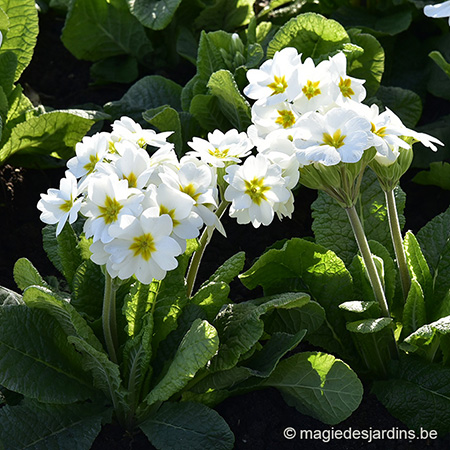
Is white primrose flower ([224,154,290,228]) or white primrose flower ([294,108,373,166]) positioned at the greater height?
white primrose flower ([294,108,373,166])

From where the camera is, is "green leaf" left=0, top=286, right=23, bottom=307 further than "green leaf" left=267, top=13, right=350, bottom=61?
No

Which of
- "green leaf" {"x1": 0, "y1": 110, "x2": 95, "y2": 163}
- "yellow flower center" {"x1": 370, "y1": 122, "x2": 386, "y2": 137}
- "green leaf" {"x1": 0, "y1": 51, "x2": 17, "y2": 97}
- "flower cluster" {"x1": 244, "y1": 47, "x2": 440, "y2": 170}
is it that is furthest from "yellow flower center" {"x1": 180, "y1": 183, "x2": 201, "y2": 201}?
"green leaf" {"x1": 0, "y1": 51, "x2": 17, "y2": 97}

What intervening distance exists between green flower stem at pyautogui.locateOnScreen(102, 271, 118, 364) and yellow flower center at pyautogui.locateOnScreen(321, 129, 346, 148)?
59cm

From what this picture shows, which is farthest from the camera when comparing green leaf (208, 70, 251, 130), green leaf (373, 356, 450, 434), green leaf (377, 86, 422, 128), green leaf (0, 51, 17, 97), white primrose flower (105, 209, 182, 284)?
green leaf (377, 86, 422, 128)

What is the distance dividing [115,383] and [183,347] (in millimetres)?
223

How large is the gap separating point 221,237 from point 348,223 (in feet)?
1.99

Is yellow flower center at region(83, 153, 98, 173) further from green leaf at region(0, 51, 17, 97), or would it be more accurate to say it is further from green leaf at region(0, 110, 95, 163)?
green leaf at region(0, 51, 17, 97)

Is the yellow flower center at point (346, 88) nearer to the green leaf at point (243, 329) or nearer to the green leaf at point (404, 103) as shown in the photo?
the green leaf at point (243, 329)

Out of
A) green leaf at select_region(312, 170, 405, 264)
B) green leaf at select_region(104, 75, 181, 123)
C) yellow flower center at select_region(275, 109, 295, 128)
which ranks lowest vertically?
green leaf at select_region(104, 75, 181, 123)

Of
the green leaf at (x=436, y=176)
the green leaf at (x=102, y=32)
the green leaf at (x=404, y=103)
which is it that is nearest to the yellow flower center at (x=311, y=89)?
the green leaf at (x=436, y=176)

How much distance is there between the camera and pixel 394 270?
209 cm

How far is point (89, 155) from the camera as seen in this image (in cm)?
172

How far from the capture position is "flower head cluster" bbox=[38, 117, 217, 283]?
1.50m

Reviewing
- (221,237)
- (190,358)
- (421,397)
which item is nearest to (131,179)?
(190,358)
